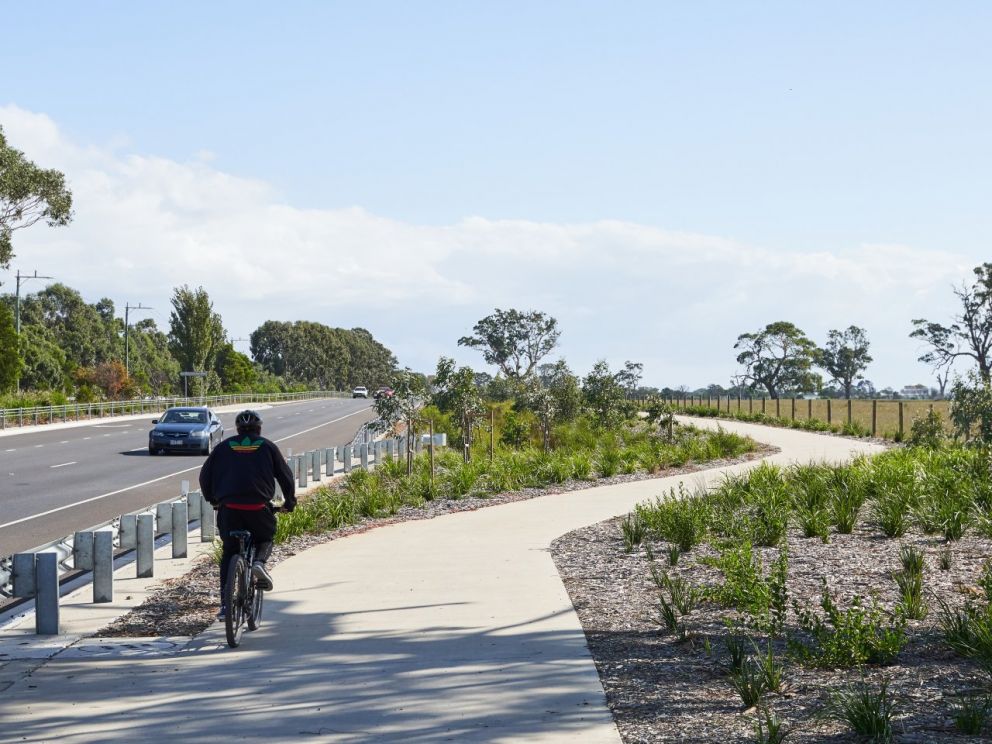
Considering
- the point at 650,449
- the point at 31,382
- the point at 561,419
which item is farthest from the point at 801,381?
the point at 650,449

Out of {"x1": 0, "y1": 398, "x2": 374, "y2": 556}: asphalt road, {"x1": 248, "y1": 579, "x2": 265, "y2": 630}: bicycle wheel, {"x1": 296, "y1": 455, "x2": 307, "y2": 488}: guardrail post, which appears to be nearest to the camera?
{"x1": 248, "y1": 579, "x2": 265, "y2": 630}: bicycle wheel

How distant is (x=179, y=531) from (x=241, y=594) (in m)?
4.70

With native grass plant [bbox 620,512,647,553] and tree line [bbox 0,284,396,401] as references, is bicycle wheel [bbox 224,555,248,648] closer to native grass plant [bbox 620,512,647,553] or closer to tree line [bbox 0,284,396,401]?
native grass plant [bbox 620,512,647,553]

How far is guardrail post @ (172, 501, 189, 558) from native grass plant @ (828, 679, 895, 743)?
26.9 ft

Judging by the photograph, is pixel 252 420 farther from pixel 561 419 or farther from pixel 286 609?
pixel 561 419

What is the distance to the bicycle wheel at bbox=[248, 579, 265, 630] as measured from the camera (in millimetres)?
8125

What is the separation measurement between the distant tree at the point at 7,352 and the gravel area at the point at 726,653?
51924mm

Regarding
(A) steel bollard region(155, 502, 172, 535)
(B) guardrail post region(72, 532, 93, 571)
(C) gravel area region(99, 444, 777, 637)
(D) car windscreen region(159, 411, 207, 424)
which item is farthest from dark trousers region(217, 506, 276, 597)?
(D) car windscreen region(159, 411, 207, 424)

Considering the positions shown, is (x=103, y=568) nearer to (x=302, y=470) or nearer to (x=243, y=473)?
(x=243, y=473)

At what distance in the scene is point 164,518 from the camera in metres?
12.5

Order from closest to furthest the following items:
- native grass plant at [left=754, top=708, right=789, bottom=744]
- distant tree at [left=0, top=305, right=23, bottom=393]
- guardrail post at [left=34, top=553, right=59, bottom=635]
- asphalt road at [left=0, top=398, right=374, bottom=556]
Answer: native grass plant at [left=754, top=708, right=789, bottom=744] → guardrail post at [left=34, top=553, right=59, bottom=635] → asphalt road at [left=0, top=398, right=374, bottom=556] → distant tree at [left=0, top=305, right=23, bottom=393]

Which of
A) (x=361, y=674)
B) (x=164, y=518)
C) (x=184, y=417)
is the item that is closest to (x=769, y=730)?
(x=361, y=674)

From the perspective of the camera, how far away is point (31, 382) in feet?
270

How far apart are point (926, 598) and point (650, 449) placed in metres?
17.1
